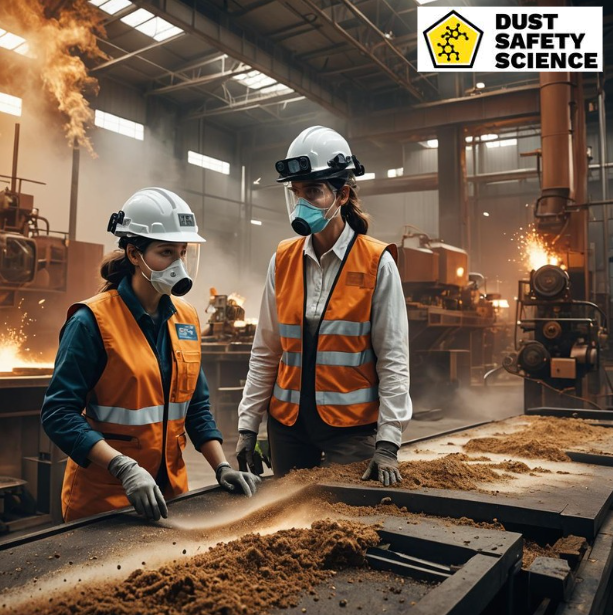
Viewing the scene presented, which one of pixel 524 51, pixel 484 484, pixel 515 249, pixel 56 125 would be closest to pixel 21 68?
pixel 56 125

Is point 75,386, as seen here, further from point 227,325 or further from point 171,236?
point 227,325

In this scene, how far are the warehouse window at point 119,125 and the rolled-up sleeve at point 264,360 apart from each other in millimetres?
14828

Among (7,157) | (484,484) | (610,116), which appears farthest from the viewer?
(610,116)

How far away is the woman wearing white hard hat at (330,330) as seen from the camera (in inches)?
88.6

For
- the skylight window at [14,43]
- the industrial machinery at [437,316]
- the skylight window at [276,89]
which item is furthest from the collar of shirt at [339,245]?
the skylight window at [276,89]

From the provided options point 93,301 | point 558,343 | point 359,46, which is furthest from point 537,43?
point 93,301

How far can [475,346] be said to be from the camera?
13.9 metres

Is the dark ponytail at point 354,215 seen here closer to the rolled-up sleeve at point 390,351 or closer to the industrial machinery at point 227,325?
the rolled-up sleeve at point 390,351

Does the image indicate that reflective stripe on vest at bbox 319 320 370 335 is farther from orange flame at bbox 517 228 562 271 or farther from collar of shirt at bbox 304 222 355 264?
orange flame at bbox 517 228 562 271

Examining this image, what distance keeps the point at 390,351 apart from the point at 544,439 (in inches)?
51.5

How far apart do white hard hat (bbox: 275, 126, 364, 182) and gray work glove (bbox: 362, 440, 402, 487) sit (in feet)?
3.54

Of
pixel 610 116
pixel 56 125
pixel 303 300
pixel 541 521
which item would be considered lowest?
pixel 541 521

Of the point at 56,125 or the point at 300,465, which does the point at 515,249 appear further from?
the point at 300,465

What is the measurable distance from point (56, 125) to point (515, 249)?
50.2 ft
